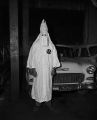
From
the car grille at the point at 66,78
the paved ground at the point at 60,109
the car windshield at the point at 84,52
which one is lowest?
the paved ground at the point at 60,109

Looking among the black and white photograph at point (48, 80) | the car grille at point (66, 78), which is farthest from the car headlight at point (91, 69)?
the car grille at point (66, 78)

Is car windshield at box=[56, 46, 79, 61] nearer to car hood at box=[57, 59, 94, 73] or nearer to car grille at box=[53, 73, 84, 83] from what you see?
car hood at box=[57, 59, 94, 73]

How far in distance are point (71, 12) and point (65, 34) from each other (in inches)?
57.2

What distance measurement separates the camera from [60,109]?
5.45m

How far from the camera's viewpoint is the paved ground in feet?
16.1

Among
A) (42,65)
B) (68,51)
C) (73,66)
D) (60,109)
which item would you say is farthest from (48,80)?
(68,51)

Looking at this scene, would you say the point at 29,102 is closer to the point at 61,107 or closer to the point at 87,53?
the point at 61,107

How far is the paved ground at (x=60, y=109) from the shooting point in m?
4.89

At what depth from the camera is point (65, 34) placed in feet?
44.5

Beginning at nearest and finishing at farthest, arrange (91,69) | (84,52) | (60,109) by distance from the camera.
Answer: (60,109), (91,69), (84,52)

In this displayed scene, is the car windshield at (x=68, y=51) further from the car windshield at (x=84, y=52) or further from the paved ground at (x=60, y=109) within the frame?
the paved ground at (x=60, y=109)

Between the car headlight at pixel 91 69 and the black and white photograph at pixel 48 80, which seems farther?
the car headlight at pixel 91 69

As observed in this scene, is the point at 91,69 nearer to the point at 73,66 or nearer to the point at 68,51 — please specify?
the point at 73,66

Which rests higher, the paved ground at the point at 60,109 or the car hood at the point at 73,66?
the car hood at the point at 73,66
